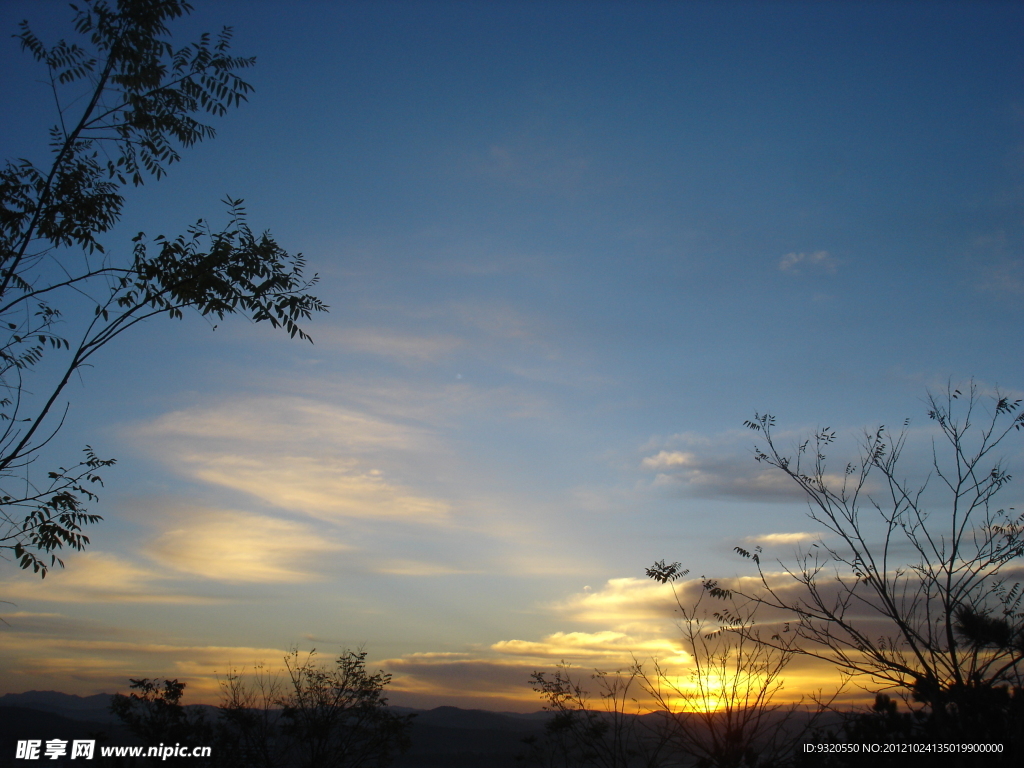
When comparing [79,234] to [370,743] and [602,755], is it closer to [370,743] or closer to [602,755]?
[602,755]

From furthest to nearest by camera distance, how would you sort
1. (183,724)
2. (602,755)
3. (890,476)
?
(183,724) → (602,755) → (890,476)

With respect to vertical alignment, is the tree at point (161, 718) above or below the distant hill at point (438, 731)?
above

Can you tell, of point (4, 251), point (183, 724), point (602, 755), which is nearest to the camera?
point (4, 251)

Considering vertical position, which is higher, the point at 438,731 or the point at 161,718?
the point at 161,718

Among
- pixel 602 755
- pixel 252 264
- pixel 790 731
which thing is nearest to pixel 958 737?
pixel 790 731

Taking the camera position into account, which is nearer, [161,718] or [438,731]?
[161,718]

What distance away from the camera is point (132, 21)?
876 cm

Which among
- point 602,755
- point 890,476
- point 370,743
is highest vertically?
point 890,476

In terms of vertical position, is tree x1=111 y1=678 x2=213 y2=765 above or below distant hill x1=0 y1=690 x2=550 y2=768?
above

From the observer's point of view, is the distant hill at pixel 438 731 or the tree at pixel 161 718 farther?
the distant hill at pixel 438 731

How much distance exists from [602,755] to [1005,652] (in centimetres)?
776

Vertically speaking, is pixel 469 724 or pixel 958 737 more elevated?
pixel 958 737

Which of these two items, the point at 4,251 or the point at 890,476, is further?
the point at 890,476

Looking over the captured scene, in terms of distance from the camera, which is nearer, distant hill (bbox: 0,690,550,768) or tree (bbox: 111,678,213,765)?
tree (bbox: 111,678,213,765)
